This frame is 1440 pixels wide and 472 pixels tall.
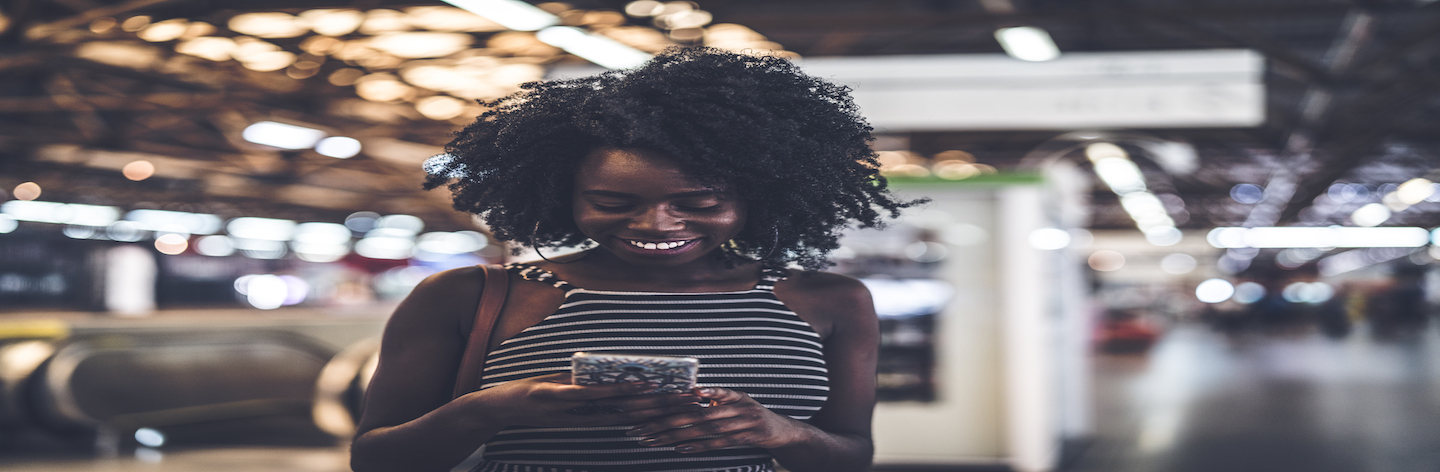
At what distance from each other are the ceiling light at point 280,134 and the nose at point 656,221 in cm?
1256

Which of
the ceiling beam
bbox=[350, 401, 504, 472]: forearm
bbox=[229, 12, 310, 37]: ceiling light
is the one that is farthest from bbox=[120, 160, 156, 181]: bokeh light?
bbox=[350, 401, 504, 472]: forearm

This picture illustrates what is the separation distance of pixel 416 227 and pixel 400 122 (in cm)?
1891

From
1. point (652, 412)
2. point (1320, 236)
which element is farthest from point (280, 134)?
point (1320, 236)

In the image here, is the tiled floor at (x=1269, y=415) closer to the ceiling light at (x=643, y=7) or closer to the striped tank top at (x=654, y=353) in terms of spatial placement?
the ceiling light at (x=643, y=7)

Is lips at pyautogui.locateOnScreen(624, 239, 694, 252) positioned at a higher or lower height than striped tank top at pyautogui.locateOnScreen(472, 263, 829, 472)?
higher

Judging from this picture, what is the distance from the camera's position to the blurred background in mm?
6551

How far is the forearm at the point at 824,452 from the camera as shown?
1348 millimetres

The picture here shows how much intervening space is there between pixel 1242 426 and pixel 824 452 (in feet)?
29.6

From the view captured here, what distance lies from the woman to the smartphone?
0.07 feet

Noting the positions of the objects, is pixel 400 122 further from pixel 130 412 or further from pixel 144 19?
pixel 130 412

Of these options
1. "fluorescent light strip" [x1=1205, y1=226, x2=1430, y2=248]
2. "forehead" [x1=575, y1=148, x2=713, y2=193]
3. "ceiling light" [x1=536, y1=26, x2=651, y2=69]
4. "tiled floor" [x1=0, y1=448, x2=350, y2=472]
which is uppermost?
"fluorescent light strip" [x1=1205, y1=226, x2=1430, y2=248]

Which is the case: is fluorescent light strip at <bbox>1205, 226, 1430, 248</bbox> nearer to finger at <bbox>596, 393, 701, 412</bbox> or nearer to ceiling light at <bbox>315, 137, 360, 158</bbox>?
ceiling light at <bbox>315, 137, 360, 158</bbox>

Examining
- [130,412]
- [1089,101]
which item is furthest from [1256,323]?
[130,412]

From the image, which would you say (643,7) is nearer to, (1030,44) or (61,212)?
(1030,44)
